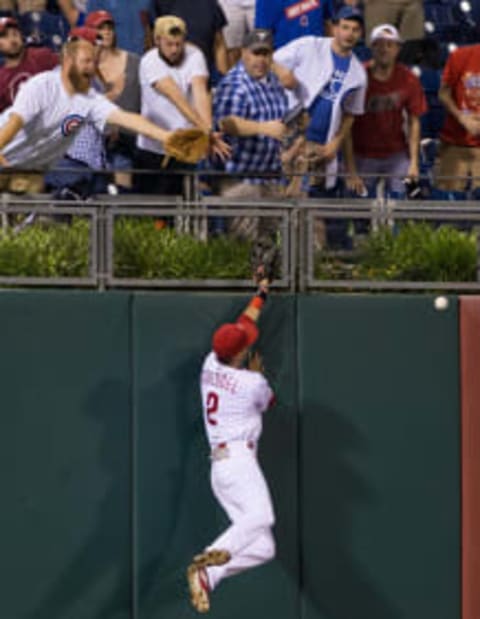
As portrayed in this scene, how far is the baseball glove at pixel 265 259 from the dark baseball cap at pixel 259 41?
55.4 inches

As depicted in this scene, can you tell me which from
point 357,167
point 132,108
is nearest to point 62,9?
point 132,108

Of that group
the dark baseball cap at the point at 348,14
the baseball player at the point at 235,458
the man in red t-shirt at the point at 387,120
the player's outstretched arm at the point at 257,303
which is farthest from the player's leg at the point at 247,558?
the dark baseball cap at the point at 348,14

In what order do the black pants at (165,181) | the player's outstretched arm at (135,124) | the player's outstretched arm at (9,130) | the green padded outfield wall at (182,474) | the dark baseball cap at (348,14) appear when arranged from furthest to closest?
the dark baseball cap at (348,14)
the black pants at (165,181)
the player's outstretched arm at (135,124)
the player's outstretched arm at (9,130)
the green padded outfield wall at (182,474)

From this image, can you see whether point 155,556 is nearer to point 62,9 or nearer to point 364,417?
point 364,417

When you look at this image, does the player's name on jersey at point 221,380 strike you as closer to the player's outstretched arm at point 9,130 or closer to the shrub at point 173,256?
the shrub at point 173,256

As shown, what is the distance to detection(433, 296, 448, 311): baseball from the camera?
35.2 ft

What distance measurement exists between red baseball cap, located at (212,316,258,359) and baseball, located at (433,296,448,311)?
125 cm

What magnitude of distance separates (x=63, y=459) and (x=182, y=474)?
70cm

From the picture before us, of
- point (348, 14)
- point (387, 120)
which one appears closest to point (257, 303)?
point (387, 120)

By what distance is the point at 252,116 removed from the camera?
11578 mm

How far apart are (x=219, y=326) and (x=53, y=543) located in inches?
62.4

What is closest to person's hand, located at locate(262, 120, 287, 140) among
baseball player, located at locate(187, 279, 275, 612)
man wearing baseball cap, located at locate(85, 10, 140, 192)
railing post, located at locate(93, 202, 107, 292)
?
man wearing baseball cap, located at locate(85, 10, 140, 192)

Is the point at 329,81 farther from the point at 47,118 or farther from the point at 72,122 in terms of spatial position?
the point at 47,118

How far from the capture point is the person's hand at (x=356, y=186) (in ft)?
38.4
